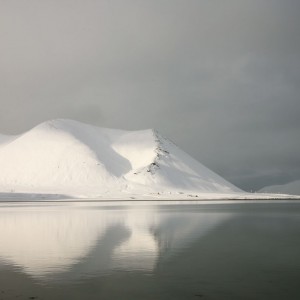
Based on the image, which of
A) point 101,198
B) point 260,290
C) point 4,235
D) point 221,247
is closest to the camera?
point 260,290

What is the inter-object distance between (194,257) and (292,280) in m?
8.54

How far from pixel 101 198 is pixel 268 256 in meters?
163

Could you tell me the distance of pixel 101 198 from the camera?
624ft

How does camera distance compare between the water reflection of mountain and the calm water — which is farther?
the water reflection of mountain

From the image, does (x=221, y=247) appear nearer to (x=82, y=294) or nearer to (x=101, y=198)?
(x=82, y=294)

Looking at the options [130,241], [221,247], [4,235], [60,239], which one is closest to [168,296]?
[221,247]

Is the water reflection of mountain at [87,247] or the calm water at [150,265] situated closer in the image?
the calm water at [150,265]

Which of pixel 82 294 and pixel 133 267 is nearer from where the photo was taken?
pixel 82 294

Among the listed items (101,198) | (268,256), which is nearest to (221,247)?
(268,256)

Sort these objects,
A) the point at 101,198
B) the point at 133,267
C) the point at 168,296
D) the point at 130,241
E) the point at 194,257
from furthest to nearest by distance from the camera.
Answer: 1. the point at 101,198
2. the point at 130,241
3. the point at 194,257
4. the point at 133,267
5. the point at 168,296

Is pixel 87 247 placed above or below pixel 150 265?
above

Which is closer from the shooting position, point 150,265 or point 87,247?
point 150,265

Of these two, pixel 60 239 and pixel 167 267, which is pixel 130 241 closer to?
pixel 60 239

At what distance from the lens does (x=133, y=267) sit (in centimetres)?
2609
